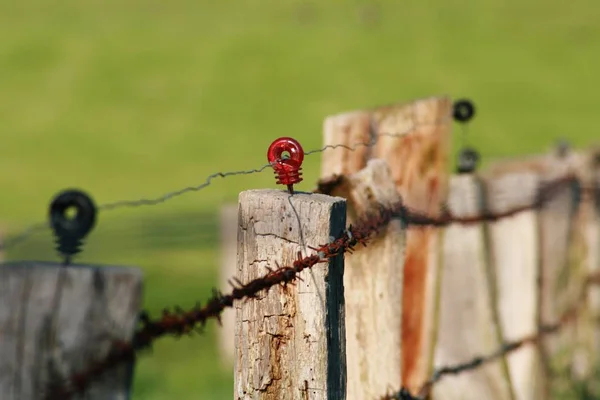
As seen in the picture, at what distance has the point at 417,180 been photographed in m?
3.33

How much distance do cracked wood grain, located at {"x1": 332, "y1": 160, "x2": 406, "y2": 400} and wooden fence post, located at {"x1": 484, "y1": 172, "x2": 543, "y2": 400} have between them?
5.52 ft

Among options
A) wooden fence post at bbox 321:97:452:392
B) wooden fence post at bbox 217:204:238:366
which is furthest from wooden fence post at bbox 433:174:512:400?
wooden fence post at bbox 217:204:238:366

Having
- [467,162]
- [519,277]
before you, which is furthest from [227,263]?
[467,162]

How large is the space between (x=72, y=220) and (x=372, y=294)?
3.21 feet

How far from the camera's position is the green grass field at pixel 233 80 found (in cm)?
1620

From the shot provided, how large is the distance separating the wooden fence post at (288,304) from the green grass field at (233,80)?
1103 centimetres

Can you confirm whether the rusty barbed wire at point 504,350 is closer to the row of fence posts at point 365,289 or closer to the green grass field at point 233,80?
the row of fence posts at point 365,289

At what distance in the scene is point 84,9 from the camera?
2131cm

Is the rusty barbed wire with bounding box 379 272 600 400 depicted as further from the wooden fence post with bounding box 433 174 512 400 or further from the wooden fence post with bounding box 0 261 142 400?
the wooden fence post with bounding box 0 261 142 400

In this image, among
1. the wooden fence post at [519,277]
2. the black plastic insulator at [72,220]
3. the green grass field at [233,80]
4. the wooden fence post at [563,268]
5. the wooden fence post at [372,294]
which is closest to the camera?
the black plastic insulator at [72,220]

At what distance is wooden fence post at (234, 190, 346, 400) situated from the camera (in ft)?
6.67

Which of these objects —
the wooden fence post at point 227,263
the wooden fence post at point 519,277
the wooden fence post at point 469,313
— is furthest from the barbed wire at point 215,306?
the wooden fence post at point 227,263

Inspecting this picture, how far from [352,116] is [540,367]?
199 centimetres

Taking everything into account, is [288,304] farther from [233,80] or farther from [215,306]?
[233,80]
